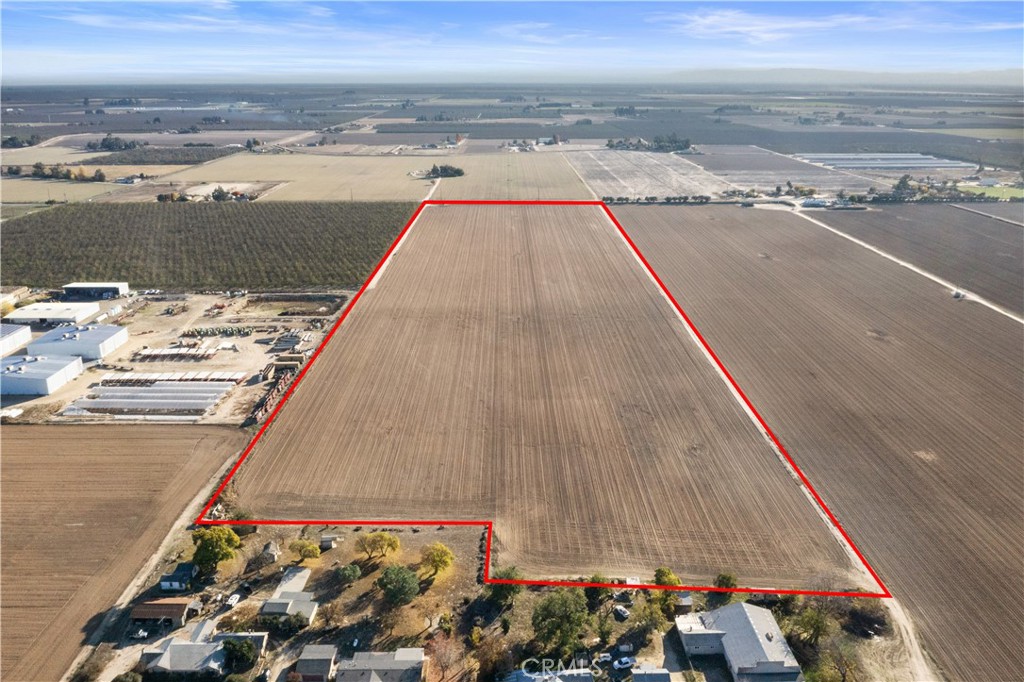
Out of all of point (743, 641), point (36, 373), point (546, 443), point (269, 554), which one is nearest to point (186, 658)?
point (269, 554)

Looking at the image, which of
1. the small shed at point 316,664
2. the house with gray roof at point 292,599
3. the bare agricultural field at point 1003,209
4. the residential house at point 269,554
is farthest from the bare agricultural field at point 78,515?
the bare agricultural field at point 1003,209

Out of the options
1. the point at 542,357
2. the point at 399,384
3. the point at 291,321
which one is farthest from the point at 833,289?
the point at 291,321

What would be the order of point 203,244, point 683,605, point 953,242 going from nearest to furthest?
point 683,605 → point 203,244 → point 953,242

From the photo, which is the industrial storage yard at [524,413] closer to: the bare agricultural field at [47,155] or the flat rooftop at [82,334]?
the flat rooftop at [82,334]

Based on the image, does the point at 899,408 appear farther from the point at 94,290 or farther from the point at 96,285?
the point at 94,290

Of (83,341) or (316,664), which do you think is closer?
(316,664)

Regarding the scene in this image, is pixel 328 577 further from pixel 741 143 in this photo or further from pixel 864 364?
pixel 741 143

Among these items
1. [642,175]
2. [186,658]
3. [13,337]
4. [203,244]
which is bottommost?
[186,658]
